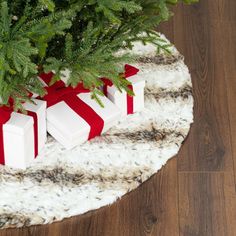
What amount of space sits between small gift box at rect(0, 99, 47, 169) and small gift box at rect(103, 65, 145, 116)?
0.27 m

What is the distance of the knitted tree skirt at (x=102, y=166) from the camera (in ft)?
6.64

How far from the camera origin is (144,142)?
226 cm

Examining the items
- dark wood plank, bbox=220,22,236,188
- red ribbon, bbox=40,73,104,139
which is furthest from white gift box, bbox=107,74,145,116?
dark wood plank, bbox=220,22,236,188

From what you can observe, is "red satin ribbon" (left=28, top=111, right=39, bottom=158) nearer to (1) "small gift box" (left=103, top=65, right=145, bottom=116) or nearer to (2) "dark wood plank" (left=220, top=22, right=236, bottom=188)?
(1) "small gift box" (left=103, top=65, right=145, bottom=116)

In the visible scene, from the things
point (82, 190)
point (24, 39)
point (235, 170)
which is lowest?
point (235, 170)

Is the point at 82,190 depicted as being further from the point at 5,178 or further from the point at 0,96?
the point at 0,96

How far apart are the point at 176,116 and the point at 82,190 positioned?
498 mm

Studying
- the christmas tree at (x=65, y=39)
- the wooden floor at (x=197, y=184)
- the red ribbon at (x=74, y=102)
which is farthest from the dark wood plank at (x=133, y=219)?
the christmas tree at (x=65, y=39)

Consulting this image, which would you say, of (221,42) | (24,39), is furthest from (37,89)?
(221,42)

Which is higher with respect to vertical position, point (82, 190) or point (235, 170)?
point (82, 190)

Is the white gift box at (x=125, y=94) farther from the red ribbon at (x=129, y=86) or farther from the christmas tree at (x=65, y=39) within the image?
the christmas tree at (x=65, y=39)

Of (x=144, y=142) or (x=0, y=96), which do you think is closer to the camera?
(x=0, y=96)

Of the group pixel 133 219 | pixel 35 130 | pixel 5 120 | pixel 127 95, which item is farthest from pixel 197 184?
pixel 5 120

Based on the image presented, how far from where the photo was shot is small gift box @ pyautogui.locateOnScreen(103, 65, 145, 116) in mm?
2266
